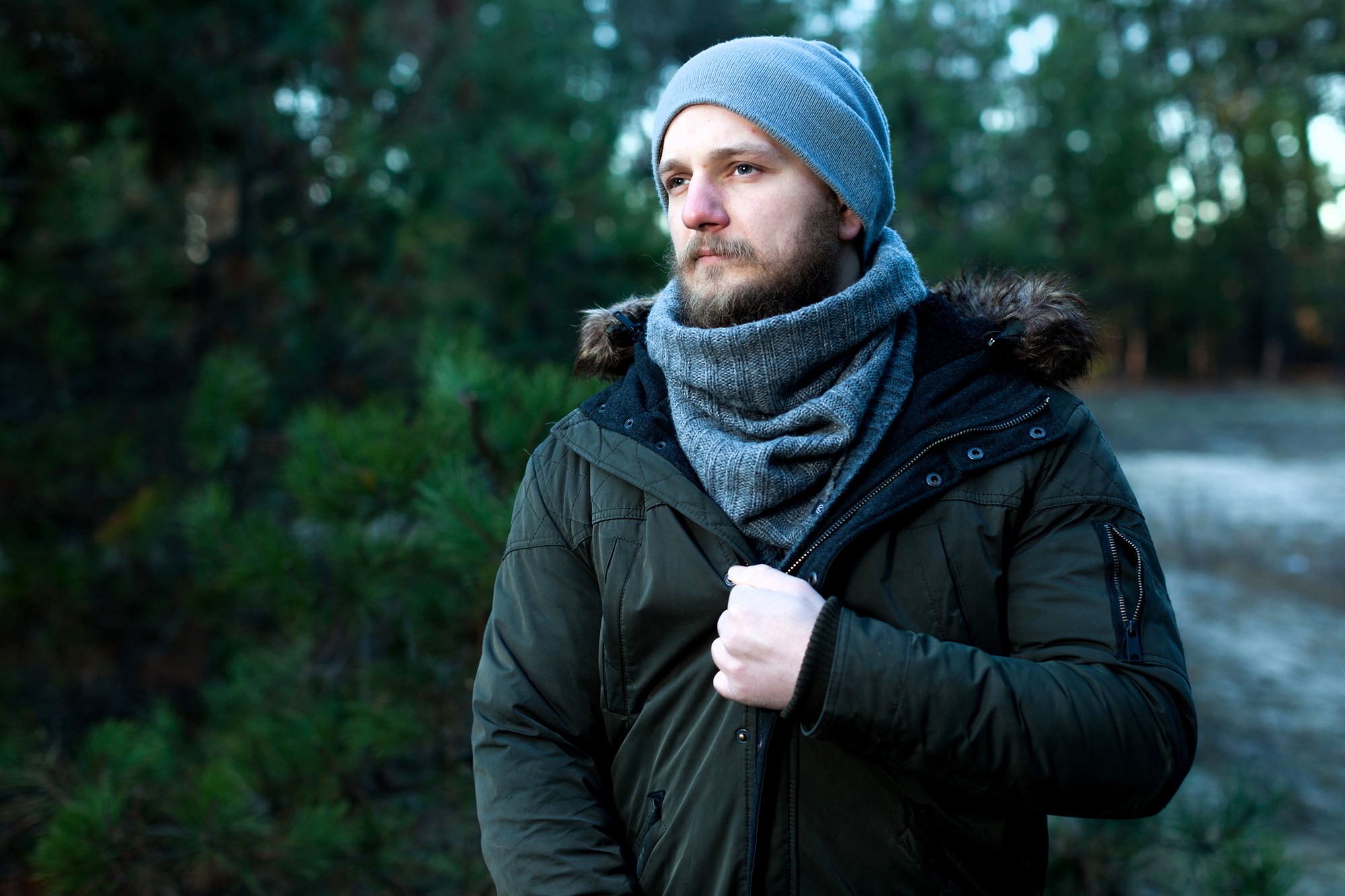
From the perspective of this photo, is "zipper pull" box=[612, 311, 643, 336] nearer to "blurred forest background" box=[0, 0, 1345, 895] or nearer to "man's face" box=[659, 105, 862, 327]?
"man's face" box=[659, 105, 862, 327]

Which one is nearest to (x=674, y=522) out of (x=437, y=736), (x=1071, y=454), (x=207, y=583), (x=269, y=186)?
(x=1071, y=454)

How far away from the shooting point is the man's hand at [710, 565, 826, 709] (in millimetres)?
1152

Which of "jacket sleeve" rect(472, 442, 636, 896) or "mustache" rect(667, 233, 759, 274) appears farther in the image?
"mustache" rect(667, 233, 759, 274)

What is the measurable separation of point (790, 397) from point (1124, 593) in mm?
508

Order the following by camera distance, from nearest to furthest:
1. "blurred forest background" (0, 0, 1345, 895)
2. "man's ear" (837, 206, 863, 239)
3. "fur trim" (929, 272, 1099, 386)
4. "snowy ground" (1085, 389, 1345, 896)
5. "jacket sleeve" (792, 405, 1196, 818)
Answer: "jacket sleeve" (792, 405, 1196, 818) → "fur trim" (929, 272, 1099, 386) → "man's ear" (837, 206, 863, 239) → "blurred forest background" (0, 0, 1345, 895) → "snowy ground" (1085, 389, 1345, 896)

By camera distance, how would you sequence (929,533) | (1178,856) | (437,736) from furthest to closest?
(1178,856) < (437,736) < (929,533)

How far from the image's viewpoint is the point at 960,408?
4.42ft

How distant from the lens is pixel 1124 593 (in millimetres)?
1215

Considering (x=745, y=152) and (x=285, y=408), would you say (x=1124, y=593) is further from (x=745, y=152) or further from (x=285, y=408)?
(x=285, y=408)

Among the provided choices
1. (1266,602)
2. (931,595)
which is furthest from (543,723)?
(1266,602)

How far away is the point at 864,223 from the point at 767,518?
20.9 inches

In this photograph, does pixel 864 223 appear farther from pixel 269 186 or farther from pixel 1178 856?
pixel 269 186

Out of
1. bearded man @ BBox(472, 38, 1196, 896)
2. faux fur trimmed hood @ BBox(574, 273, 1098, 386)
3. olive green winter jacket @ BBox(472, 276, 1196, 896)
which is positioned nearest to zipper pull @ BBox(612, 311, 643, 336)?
faux fur trimmed hood @ BBox(574, 273, 1098, 386)

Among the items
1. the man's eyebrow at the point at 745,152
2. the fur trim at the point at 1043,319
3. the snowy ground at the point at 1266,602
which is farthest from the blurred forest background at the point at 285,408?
the snowy ground at the point at 1266,602
